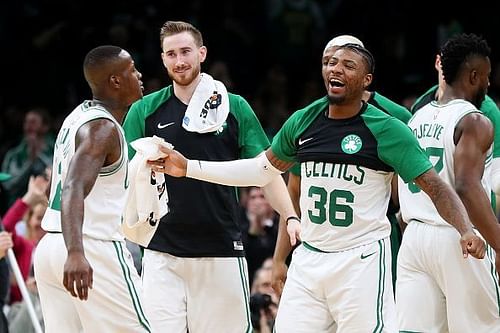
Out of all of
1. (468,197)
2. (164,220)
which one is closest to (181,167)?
(164,220)

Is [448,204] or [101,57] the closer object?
[448,204]

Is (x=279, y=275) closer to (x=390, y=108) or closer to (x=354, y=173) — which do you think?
(x=354, y=173)

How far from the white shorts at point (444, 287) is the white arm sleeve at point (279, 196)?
0.75m

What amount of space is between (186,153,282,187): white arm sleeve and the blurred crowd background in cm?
632

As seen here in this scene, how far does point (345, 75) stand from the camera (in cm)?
725

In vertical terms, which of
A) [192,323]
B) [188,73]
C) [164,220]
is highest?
[188,73]

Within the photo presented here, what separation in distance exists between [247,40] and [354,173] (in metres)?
8.13

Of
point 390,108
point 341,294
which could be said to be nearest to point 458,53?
point 390,108

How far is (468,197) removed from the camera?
24.9ft

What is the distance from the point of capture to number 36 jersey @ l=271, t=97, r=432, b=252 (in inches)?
281

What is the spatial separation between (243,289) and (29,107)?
6915 millimetres

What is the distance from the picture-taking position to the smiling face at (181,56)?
8.12 m

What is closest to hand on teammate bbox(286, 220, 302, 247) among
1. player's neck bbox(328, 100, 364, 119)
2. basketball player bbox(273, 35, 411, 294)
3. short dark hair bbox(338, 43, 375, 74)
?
basketball player bbox(273, 35, 411, 294)

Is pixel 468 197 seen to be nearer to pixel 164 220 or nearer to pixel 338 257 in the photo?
pixel 338 257
